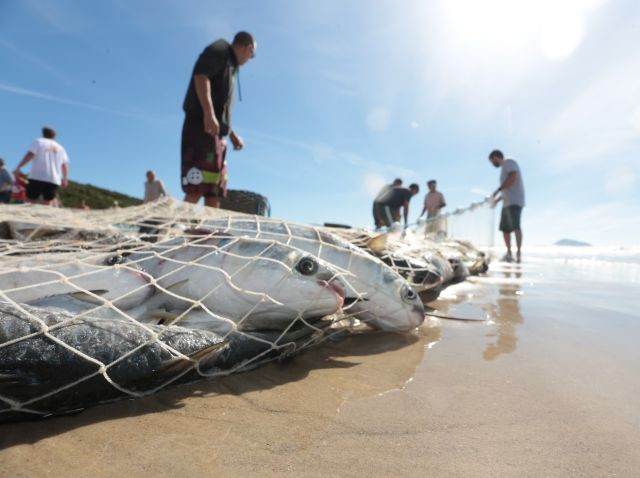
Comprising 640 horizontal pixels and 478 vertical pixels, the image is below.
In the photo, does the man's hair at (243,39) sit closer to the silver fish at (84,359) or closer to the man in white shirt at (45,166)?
the silver fish at (84,359)

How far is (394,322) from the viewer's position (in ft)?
7.95

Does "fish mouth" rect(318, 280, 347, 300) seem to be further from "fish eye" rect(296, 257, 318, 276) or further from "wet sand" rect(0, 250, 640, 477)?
"wet sand" rect(0, 250, 640, 477)

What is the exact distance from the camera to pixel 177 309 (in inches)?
82.4

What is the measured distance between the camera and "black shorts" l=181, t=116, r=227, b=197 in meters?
4.78

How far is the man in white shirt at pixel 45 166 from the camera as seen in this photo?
7.05 metres

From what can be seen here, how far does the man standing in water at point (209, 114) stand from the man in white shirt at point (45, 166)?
3812 millimetres

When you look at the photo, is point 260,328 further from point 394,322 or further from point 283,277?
point 394,322

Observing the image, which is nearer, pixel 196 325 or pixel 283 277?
pixel 196 325

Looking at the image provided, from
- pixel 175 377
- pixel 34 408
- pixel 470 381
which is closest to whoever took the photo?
pixel 34 408

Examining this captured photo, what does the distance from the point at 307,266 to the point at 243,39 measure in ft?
12.8

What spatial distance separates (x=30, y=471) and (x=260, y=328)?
1.02 m

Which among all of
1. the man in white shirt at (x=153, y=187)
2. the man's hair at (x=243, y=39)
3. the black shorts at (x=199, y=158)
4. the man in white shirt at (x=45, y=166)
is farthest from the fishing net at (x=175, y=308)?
the man in white shirt at (x=153, y=187)

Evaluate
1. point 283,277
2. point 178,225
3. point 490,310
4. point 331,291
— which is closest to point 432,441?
point 331,291

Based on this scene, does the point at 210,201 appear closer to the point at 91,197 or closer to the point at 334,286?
the point at 334,286
